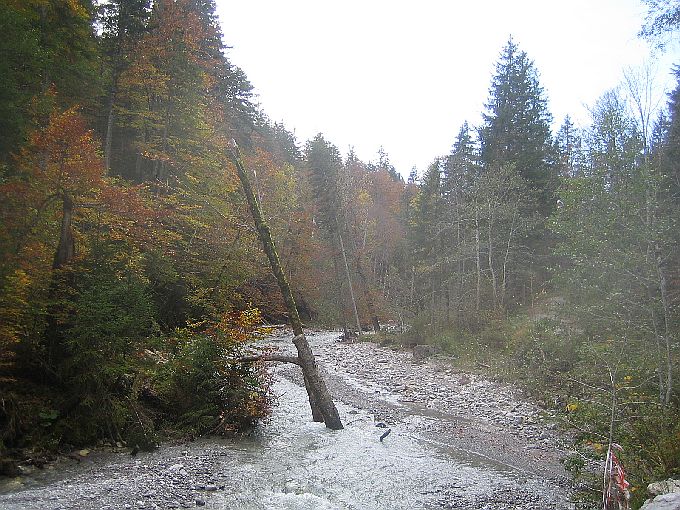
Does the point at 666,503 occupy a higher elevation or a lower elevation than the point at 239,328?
lower

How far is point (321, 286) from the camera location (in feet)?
120

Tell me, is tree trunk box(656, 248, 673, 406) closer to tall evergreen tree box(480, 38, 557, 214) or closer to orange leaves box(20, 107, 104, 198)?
orange leaves box(20, 107, 104, 198)

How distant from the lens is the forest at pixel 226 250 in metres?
8.84

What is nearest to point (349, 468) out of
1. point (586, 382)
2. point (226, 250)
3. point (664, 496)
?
point (664, 496)

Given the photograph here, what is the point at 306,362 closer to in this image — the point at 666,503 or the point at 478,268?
the point at 666,503

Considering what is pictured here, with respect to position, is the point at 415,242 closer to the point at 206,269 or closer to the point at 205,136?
the point at 205,136

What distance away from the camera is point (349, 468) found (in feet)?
28.7

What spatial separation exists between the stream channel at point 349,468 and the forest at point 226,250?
2.68 ft

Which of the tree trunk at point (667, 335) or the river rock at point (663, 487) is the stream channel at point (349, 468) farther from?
the tree trunk at point (667, 335)

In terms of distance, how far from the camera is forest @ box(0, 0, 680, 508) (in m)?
8.84

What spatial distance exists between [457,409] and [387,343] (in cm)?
1415

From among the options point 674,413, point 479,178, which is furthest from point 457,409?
point 479,178

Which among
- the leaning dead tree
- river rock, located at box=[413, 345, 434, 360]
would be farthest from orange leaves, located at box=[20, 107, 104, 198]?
river rock, located at box=[413, 345, 434, 360]

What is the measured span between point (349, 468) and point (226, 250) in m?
13.9
